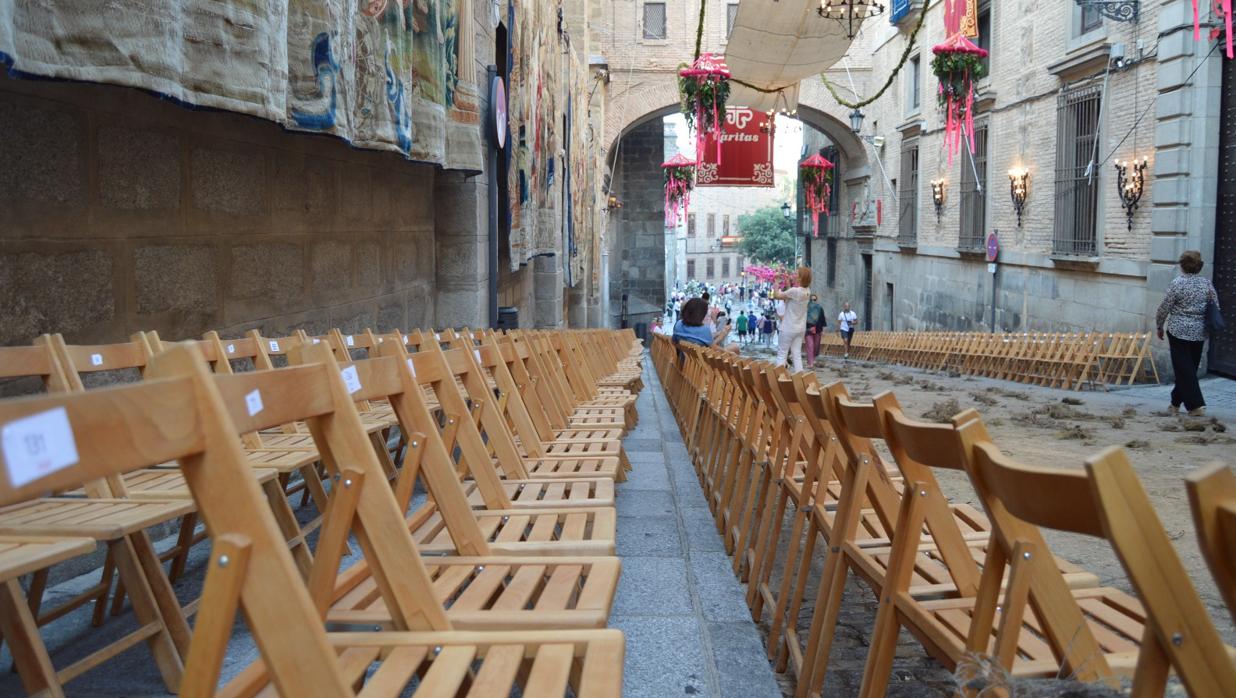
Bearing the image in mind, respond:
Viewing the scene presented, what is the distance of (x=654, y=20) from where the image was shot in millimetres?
30875

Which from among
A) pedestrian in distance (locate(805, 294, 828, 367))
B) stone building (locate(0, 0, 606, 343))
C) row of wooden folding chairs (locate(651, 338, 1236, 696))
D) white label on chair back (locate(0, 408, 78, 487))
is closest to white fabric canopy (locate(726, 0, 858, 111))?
stone building (locate(0, 0, 606, 343))

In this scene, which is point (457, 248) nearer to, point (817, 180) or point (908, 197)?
point (908, 197)

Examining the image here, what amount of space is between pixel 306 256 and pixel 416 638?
4800mm

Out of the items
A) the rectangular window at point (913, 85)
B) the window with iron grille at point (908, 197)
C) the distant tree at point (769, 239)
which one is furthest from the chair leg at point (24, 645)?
the distant tree at point (769, 239)

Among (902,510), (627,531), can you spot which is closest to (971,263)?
(627,531)

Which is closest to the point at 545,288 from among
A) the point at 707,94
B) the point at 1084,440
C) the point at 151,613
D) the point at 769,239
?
the point at 707,94

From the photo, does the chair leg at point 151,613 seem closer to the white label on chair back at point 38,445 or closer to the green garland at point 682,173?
the white label on chair back at point 38,445

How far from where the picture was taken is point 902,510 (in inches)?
89.6

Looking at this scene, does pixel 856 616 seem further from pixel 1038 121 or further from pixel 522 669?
pixel 1038 121

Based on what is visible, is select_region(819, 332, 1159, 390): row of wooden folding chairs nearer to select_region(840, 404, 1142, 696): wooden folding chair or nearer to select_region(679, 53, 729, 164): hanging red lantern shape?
select_region(679, 53, 729, 164): hanging red lantern shape

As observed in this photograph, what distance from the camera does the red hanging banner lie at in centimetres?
2858

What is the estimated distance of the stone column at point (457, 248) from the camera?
31.8 ft

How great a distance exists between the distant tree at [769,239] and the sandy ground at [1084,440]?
55.1m

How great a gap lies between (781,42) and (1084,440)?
5.59 m
